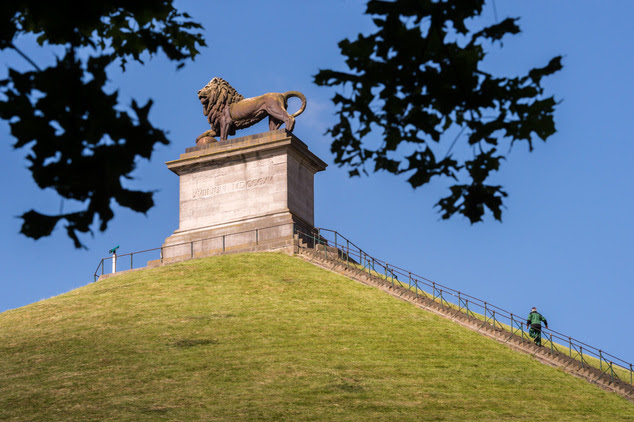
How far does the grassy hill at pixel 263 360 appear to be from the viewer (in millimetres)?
19547

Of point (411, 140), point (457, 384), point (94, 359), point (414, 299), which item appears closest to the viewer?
point (411, 140)

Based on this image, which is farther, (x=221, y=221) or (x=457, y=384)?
(x=221, y=221)

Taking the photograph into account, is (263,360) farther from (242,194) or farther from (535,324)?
(242,194)

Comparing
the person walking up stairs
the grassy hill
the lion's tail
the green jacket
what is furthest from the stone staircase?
the lion's tail

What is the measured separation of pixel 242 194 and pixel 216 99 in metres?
5.40

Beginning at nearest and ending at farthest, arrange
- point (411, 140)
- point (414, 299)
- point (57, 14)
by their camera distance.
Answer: point (57, 14) → point (411, 140) → point (414, 299)

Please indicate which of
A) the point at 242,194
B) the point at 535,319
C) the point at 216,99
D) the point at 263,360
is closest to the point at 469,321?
the point at 535,319

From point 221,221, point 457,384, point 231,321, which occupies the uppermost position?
point 221,221

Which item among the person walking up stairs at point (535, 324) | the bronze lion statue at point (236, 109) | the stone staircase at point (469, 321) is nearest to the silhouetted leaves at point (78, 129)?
the stone staircase at point (469, 321)

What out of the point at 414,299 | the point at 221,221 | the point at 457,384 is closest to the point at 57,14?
the point at 457,384

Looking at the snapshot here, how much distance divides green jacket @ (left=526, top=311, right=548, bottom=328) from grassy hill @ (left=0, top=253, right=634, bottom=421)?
242cm

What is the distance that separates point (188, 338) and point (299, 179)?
16.5 m

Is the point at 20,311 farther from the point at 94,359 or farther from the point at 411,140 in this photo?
the point at 411,140

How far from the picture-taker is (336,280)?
33531 millimetres
